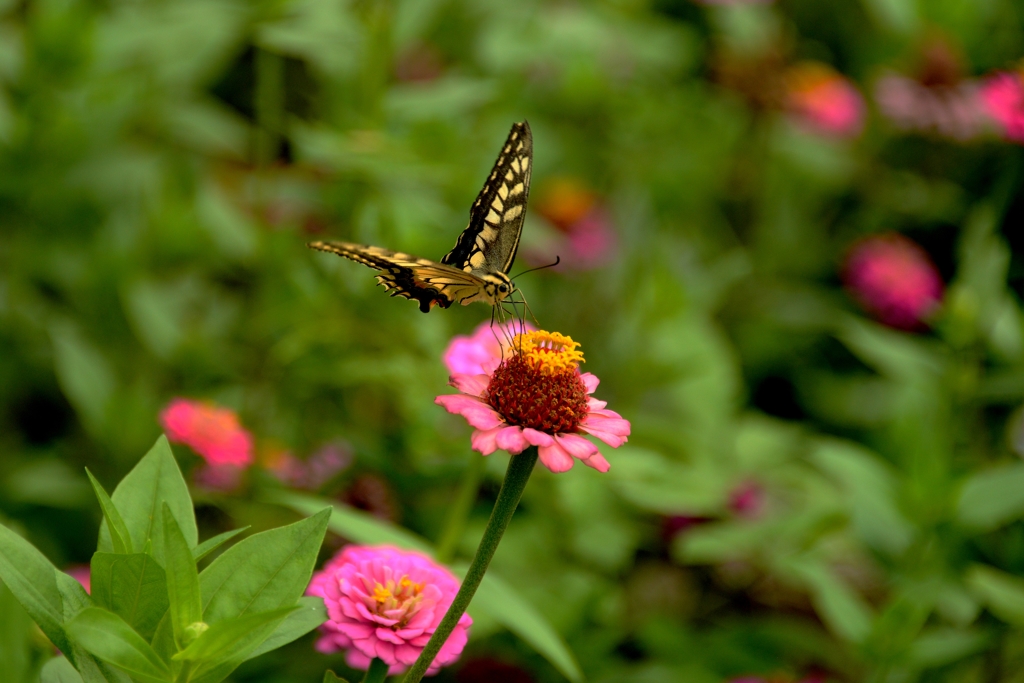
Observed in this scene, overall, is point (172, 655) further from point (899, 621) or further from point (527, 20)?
point (527, 20)

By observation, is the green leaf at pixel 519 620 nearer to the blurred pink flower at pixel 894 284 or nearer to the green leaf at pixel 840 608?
the green leaf at pixel 840 608

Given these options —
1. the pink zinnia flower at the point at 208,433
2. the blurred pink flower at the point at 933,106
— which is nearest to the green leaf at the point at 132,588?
the pink zinnia flower at the point at 208,433

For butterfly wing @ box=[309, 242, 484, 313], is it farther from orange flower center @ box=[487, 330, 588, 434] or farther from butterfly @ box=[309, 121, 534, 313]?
orange flower center @ box=[487, 330, 588, 434]

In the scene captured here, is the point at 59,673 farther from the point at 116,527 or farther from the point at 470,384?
the point at 470,384

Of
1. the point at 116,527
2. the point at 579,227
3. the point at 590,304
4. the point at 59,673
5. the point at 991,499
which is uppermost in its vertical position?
the point at 579,227

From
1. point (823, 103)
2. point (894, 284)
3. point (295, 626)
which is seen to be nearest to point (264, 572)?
point (295, 626)

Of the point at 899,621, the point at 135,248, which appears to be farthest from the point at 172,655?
the point at 135,248
